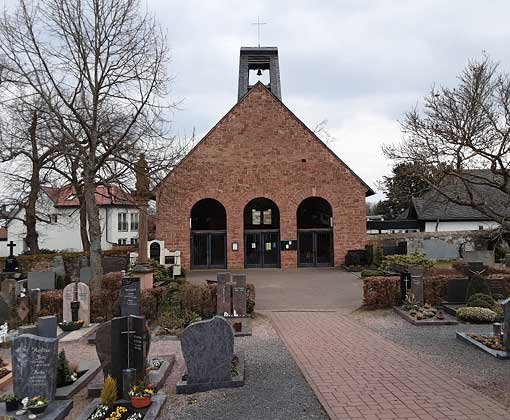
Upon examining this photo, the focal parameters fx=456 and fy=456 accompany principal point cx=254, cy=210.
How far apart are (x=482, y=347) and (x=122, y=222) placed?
42.9 meters

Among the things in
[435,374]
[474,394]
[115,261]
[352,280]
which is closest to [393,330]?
[435,374]

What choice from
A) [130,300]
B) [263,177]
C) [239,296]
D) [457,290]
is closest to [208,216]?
[263,177]

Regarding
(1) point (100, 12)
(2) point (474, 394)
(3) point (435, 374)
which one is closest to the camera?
(2) point (474, 394)

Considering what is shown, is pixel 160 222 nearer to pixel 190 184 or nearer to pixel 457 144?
pixel 190 184

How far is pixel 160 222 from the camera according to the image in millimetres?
27203

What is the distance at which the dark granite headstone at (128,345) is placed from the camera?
7.01 meters

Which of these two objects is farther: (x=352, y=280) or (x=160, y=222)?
(x=160, y=222)

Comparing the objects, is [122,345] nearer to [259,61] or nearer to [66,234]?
[259,61]

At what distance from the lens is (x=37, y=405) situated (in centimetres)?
625

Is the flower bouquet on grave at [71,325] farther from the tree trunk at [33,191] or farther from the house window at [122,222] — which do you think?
the house window at [122,222]

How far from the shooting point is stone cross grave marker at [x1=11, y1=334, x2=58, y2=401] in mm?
6496

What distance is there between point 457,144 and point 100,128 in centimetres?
1133

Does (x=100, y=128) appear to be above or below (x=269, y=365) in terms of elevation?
above

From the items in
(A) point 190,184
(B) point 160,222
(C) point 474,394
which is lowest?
(C) point 474,394
